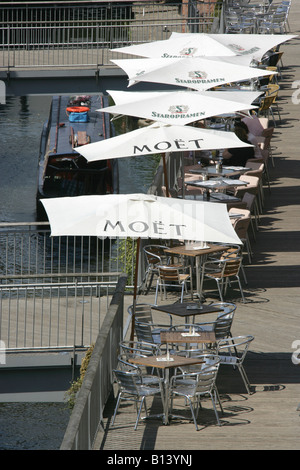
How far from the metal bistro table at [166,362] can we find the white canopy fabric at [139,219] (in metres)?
1.49

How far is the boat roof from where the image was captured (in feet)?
86.8

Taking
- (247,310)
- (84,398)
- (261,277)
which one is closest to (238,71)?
(261,277)

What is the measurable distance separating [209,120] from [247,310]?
29.3 ft

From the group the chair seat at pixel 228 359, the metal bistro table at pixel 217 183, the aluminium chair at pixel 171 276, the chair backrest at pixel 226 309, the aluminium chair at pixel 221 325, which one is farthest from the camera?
the metal bistro table at pixel 217 183

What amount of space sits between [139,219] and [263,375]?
7.91 ft

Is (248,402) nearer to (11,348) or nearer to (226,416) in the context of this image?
(226,416)

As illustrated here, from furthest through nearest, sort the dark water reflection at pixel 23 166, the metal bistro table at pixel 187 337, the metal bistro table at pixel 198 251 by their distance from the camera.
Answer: the dark water reflection at pixel 23 166
the metal bistro table at pixel 198 251
the metal bistro table at pixel 187 337

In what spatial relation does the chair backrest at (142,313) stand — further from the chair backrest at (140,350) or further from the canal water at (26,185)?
the canal water at (26,185)

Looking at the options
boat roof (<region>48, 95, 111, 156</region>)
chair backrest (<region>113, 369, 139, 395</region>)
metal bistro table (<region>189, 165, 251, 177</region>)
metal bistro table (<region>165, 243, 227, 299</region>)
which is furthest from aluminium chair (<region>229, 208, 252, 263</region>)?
boat roof (<region>48, 95, 111, 156</region>)

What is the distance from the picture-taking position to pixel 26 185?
31.7 metres

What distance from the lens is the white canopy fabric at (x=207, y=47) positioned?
2077 centimetres

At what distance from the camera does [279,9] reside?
1224 inches

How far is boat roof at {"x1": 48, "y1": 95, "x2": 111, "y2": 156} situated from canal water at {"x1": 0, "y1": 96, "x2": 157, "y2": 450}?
248 cm

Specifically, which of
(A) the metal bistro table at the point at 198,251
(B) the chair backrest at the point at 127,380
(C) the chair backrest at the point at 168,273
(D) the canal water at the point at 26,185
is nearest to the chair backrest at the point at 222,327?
(B) the chair backrest at the point at 127,380
